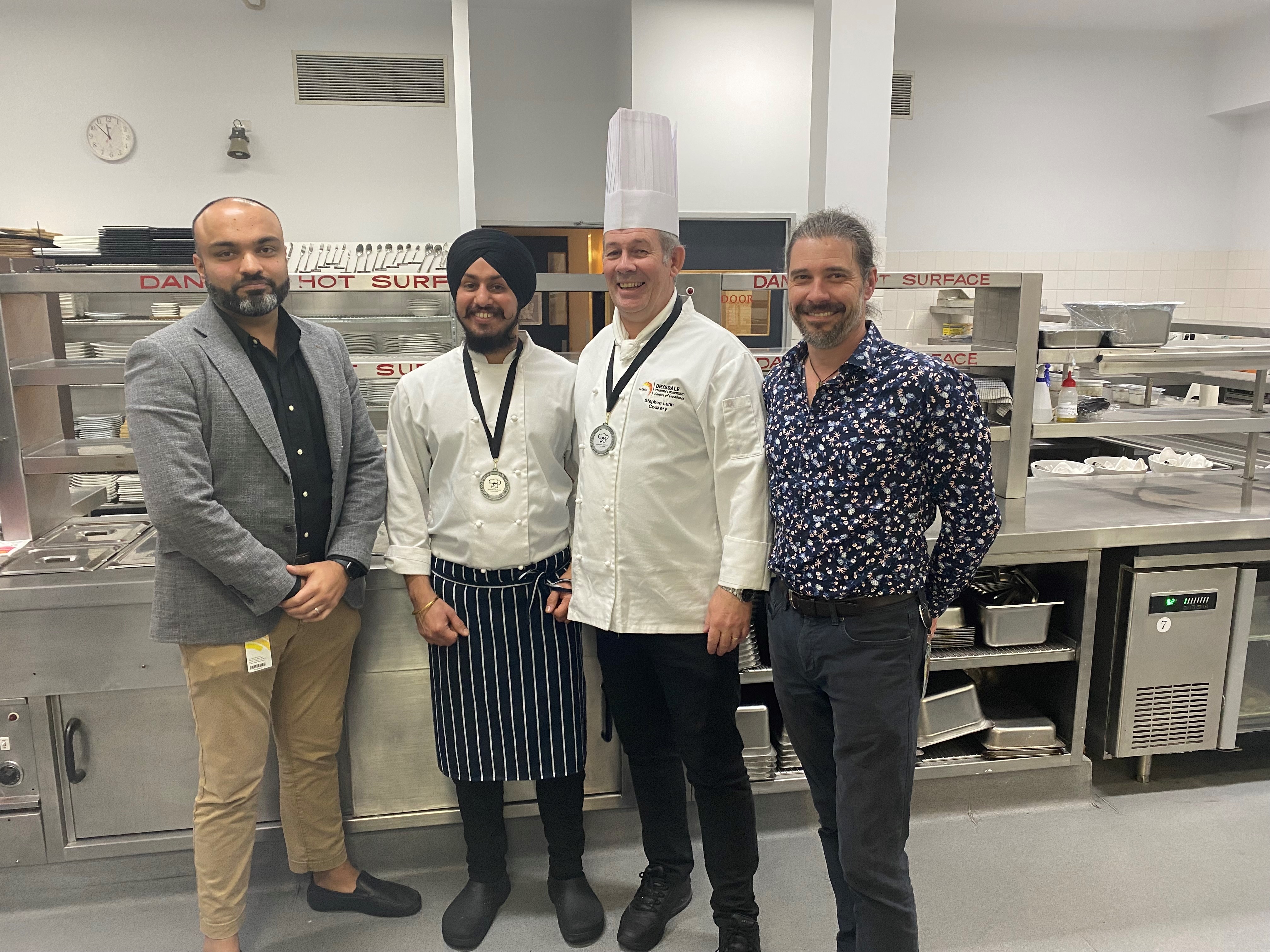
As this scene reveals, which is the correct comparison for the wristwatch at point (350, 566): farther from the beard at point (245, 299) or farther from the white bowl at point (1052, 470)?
the white bowl at point (1052, 470)

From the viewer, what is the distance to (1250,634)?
2738mm

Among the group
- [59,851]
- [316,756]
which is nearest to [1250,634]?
[316,756]

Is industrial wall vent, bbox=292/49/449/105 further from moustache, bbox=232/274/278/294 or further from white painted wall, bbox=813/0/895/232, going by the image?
moustache, bbox=232/274/278/294

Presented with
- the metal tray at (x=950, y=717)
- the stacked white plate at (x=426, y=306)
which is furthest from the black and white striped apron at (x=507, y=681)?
the stacked white plate at (x=426, y=306)

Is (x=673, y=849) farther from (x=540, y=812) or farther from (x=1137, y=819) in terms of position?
(x=1137, y=819)

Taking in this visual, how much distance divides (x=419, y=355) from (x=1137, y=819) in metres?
3.96

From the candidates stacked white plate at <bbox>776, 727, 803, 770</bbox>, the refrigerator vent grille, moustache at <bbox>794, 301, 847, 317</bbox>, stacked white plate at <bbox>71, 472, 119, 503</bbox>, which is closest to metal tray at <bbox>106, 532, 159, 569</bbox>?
moustache at <bbox>794, 301, 847, 317</bbox>

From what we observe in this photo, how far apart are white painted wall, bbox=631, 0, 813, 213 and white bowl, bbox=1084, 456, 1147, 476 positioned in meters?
2.74

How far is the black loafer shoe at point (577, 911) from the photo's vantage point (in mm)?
2053

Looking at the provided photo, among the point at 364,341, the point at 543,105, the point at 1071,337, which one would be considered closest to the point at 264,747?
the point at 1071,337

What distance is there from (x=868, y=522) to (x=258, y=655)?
128 cm

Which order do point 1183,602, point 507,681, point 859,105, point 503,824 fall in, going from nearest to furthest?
1. point 507,681
2. point 503,824
3. point 1183,602
4. point 859,105

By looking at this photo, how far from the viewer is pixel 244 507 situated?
1.80 meters

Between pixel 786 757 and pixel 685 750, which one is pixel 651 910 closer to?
pixel 685 750
